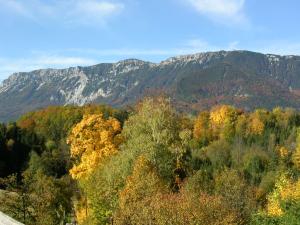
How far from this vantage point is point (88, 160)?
182ft

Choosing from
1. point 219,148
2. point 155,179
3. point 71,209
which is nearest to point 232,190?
point 155,179

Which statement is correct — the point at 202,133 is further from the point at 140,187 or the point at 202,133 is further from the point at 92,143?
the point at 140,187

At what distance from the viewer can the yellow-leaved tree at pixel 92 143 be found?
5547cm

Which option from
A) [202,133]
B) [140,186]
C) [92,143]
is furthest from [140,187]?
[202,133]

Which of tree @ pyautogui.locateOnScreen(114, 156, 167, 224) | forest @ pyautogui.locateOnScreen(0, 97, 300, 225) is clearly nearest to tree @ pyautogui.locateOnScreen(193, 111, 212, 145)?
forest @ pyautogui.locateOnScreen(0, 97, 300, 225)

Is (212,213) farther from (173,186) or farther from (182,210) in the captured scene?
(173,186)

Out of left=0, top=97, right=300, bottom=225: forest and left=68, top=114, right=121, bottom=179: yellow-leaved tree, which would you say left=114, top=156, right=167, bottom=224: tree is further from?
left=68, top=114, right=121, bottom=179: yellow-leaved tree

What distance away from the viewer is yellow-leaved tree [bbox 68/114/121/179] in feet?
182

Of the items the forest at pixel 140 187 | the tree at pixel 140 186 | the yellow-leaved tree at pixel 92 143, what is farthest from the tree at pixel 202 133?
the tree at pixel 140 186

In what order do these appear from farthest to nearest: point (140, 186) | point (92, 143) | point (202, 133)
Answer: point (202, 133)
point (92, 143)
point (140, 186)

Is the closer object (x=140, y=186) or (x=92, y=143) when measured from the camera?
(x=140, y=186)

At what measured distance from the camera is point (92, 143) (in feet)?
184

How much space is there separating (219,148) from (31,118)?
74.3 m

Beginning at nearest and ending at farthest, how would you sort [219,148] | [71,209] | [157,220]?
[157,220] → [71,209] → [219,148]
